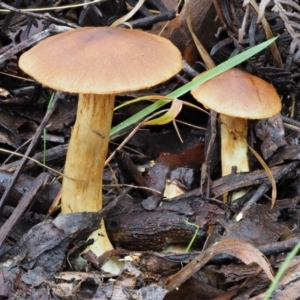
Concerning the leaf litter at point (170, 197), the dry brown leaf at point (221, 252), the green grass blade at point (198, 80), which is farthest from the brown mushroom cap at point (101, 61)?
the dry brown leaf at point (221, 252)

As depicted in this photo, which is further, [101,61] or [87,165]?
[87,165]

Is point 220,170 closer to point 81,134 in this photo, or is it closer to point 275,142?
point 275,142

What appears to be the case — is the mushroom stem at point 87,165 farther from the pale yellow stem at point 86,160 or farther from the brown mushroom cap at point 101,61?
the brown mushroom cap at point 101,61

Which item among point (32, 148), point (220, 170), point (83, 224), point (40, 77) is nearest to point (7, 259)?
point (83, 224)

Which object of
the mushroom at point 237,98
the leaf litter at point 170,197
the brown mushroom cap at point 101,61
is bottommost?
the leaf litter at point 170,197

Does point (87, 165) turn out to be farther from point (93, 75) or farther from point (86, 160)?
point (93, 75)

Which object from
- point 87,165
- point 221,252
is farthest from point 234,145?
point 221,252

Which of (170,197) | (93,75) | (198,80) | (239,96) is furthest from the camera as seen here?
(170,197)
